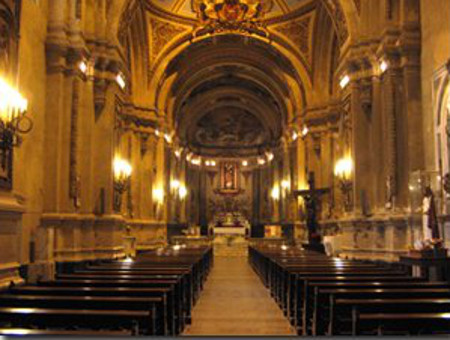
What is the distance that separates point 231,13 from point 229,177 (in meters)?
19.1

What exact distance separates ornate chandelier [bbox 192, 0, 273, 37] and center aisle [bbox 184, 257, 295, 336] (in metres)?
13.1

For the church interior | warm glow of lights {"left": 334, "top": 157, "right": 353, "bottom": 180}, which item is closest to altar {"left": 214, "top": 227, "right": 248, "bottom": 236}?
the church interior

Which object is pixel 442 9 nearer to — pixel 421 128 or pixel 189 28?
pixel 421 128

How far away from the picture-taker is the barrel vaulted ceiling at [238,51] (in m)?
22.7

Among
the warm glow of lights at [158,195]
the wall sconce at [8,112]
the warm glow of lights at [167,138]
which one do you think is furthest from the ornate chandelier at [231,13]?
the wall sconce at [8,112]

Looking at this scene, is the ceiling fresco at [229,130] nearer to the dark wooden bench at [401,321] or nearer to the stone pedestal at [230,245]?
the stone pedestal at [230,245]

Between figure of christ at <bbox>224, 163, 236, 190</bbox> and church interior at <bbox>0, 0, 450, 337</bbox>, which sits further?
figure of christ at <bbox>224, 163, 236, 190</bbox>

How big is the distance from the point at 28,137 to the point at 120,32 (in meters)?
6.29

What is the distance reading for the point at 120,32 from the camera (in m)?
16.0

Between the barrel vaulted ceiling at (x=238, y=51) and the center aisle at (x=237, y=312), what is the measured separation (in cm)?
815

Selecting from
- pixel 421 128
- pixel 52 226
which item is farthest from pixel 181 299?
pixel 421 128

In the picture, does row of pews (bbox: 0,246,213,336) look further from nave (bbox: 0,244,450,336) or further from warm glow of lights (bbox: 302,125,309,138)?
warm glow of lights (bbox: 302,125,309,138)

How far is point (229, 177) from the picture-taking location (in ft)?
134

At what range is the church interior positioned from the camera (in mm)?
5875
